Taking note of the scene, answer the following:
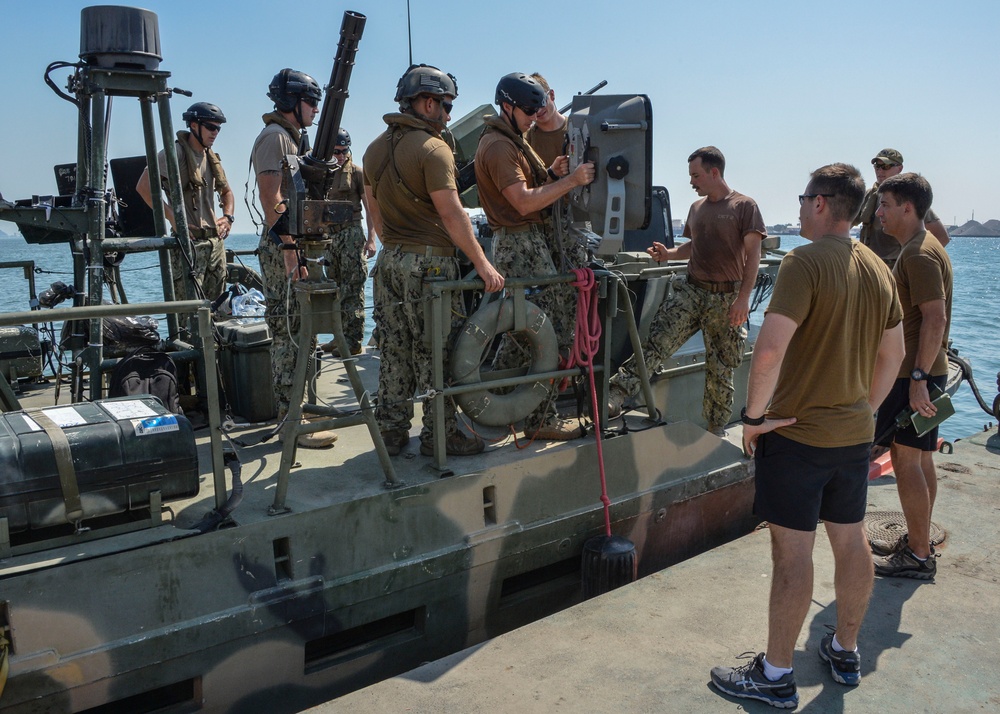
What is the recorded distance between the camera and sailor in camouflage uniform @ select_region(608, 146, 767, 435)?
577 cm

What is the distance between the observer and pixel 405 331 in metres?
4.79

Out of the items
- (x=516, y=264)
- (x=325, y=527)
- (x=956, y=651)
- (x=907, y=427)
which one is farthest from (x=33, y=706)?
(x=907, y=427)

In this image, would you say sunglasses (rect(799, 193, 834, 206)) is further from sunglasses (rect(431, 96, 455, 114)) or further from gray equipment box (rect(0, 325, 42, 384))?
gray equipment box (rect(0, 325, 42, 384))

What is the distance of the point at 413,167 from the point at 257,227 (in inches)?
57.2

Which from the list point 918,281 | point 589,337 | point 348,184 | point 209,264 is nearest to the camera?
point 918,281

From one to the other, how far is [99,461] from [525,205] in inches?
100

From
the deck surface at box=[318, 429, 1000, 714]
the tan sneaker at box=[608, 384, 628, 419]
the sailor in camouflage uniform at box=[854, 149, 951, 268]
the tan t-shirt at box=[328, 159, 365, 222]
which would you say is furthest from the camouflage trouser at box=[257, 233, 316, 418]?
the sailor in camouflage uniform at box=[854, 149, 951, 268]

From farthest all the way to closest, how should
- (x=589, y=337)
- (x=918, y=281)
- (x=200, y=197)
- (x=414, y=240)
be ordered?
(x=200, y=197), (x=589, y=337), (x=414, y=240), (x=918, y=281)

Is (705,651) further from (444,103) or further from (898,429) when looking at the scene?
(444,103)

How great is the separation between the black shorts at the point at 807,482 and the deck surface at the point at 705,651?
754 mm

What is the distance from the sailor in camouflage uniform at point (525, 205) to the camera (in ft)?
15.8

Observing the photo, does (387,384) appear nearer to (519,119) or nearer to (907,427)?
(519,119)

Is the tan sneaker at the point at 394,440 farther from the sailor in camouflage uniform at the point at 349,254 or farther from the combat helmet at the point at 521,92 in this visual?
the combat helmet at the point at 521,92

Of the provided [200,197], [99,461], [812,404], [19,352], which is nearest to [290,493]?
[99,461]
